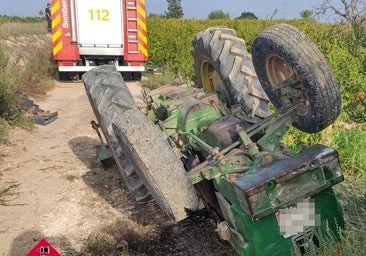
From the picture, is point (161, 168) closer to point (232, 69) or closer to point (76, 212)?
point (76, 212)

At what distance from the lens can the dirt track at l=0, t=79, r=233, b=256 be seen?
125 inches

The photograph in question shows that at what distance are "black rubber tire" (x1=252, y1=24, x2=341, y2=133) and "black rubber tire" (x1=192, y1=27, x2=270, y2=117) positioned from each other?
3.09 ft

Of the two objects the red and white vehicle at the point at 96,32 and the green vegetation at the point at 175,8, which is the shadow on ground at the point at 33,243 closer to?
the red and white vehicle at the point at 96,32

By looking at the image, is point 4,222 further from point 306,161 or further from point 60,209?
point 306,161

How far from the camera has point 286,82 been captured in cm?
281

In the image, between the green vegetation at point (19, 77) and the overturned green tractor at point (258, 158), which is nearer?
the overturned green tractor at point (258, 158)

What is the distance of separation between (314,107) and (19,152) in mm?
4396

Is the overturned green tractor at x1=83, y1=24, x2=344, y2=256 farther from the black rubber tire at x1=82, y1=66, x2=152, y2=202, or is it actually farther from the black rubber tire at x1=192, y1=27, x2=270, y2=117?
the black rubber tire at x1=192, y1=27, x2=270, y2=117

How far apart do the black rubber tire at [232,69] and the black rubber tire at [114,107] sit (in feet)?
3.53

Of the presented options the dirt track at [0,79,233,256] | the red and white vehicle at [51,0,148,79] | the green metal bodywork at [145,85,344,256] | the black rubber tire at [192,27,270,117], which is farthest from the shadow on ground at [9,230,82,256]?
the red and white vehicle at [51,0,148,79]

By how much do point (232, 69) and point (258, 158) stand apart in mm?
1800

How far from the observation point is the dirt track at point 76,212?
3178mm

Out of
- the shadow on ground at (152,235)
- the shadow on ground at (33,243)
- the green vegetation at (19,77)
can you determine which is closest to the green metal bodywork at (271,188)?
the shadow on ground at (152,235)

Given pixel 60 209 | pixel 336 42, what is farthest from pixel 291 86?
pixel 336 42
